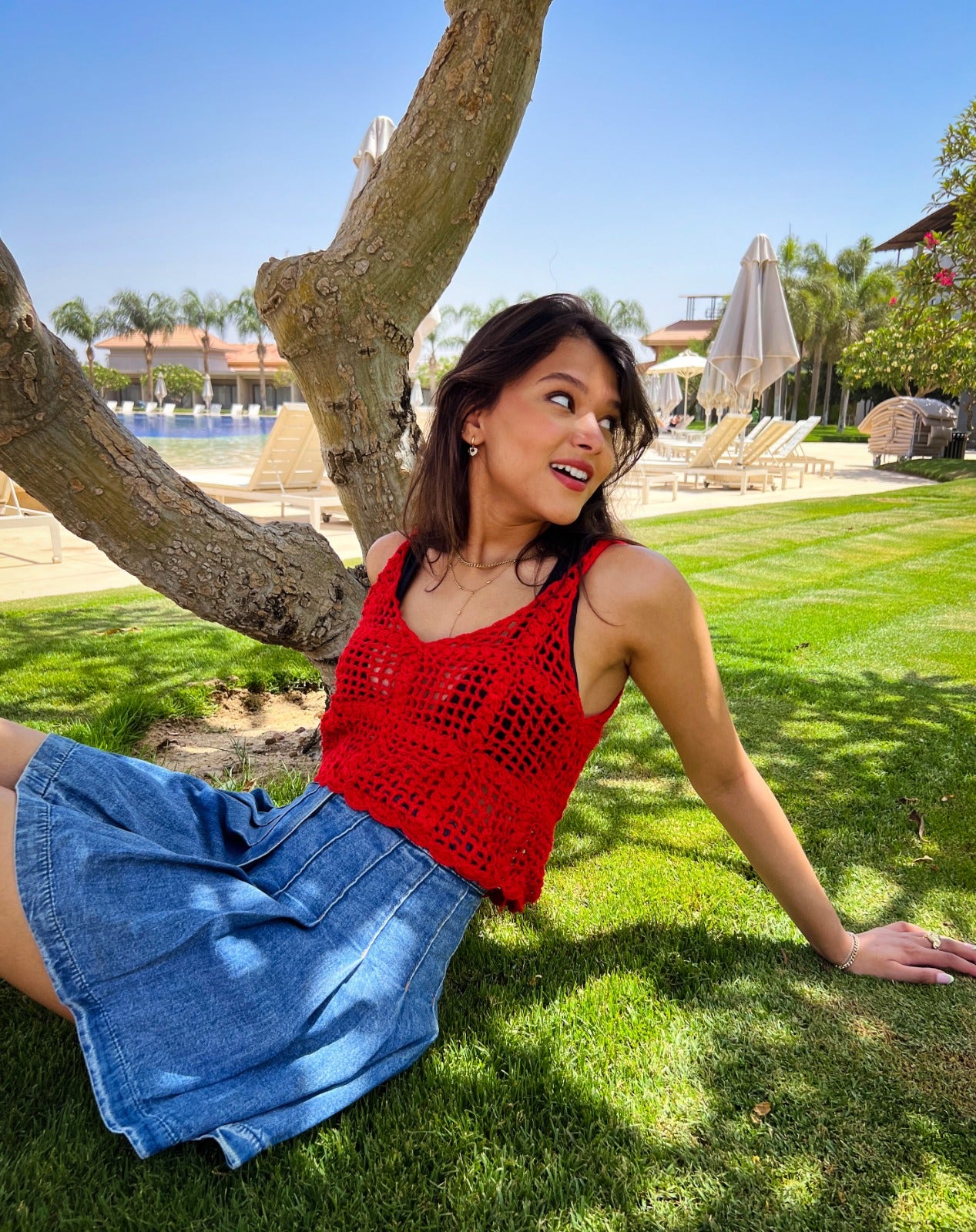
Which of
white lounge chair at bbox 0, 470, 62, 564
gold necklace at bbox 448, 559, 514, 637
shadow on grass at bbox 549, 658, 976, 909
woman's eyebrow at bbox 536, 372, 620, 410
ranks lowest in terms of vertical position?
shadow on grass at bbox 549, 658, 976, 909

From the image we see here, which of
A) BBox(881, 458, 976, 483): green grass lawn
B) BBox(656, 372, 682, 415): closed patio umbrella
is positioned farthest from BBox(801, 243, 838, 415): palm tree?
BBox(881, 458, 976, 483): green grass lawn

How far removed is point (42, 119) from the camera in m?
135

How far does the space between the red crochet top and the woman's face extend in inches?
6.7

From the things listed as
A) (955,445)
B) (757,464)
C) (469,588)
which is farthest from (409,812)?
(955,445)

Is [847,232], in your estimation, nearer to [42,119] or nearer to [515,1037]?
[515,1037]

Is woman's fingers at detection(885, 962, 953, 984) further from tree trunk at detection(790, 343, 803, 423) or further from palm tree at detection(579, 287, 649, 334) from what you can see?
palm tree at detection(579, 287, 649, 334)

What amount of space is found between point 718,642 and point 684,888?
2831mm

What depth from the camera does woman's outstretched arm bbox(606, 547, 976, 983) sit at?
1625 millimetres

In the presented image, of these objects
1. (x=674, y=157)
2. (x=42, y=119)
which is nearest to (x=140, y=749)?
(x=674, y=157)

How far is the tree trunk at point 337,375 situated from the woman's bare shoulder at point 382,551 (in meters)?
0.60

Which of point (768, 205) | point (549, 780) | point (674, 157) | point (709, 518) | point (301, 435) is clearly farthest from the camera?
point (768, 205)

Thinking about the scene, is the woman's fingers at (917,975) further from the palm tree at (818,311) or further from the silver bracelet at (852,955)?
the palm tree at (818,311)

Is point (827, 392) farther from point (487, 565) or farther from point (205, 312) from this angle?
point (205, 312)

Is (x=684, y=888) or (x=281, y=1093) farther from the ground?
(x=281, y=1093)
